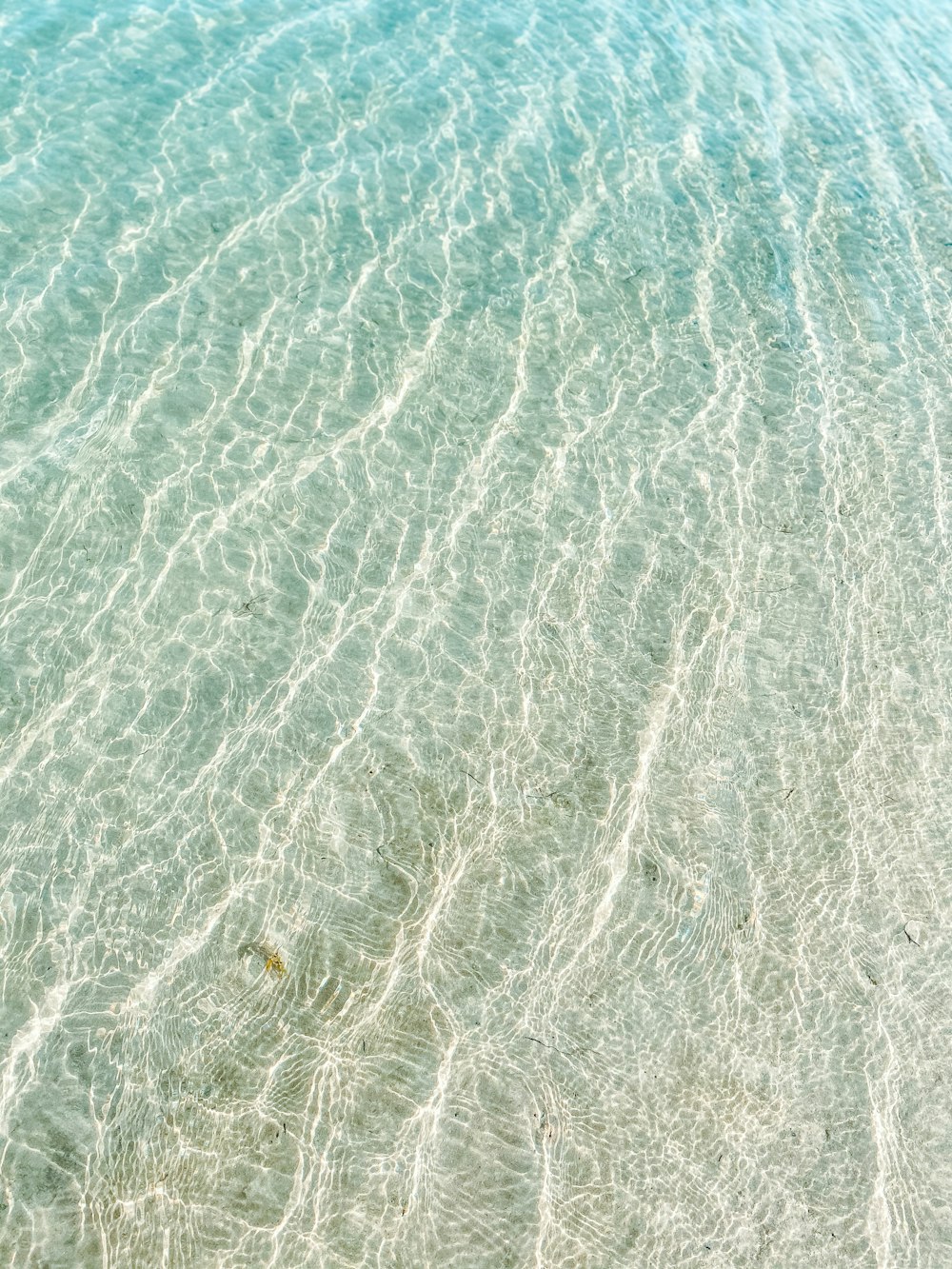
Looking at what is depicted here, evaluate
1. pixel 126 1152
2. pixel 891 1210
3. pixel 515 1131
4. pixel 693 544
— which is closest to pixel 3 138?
pixel 693 544

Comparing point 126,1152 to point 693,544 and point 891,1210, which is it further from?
point 693,544

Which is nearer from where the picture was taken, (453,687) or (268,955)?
(268,955)

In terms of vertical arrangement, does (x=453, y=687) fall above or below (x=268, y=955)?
above

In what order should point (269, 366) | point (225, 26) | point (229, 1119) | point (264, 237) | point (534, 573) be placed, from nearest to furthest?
point (229, 1119), point (534, 573), point (269, 366), point (264, 237), point (225, 26)

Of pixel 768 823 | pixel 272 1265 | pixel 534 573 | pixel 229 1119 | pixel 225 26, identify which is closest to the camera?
pixel 272 1265

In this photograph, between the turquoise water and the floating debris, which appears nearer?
the turquoise water

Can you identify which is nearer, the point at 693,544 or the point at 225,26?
the point at 693,544

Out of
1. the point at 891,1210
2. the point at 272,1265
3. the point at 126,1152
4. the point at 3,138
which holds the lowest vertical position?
the point at 891,1210

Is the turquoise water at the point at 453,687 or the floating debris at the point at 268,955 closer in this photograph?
the turquoise water at the point at 453,687
